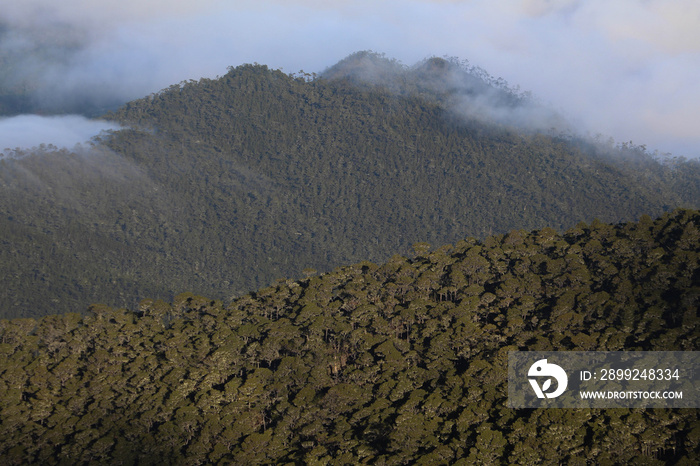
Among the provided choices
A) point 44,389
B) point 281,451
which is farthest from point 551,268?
point 44,389

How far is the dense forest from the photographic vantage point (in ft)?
227

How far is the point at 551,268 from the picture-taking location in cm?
9550

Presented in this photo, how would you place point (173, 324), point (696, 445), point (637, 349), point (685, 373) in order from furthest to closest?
1. point (173, 324)
2. point (637, 349)
3. point (685, 373)
4. point (696, 445)

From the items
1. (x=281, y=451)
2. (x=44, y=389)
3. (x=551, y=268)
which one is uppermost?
(x=551, y=268)

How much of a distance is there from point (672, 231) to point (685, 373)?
29858mm

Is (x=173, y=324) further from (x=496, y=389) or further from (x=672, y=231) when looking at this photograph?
(x=672, y=231)

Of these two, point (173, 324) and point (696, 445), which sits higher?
point (173, 324)

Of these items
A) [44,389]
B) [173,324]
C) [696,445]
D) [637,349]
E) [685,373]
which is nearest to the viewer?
[696,445]

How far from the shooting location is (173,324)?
95188mm

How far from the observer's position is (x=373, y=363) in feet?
272

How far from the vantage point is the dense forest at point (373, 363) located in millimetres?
69062

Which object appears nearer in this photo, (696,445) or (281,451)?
(696,445)

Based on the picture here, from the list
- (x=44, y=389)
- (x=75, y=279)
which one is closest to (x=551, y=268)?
(x=44, y=389)

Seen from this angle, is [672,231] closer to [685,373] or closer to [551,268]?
[551,268]
